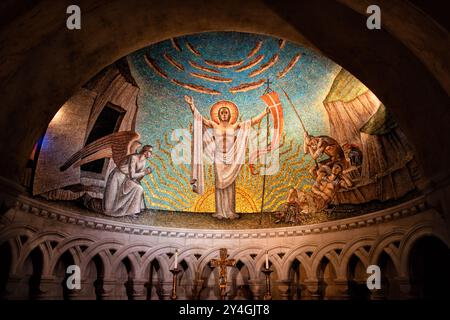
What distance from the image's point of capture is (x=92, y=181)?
30.5 feet

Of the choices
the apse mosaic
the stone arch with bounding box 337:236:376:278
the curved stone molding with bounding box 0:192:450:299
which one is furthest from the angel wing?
the stone arch with bounding box 337:236:376:278

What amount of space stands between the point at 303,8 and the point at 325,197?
5663mm

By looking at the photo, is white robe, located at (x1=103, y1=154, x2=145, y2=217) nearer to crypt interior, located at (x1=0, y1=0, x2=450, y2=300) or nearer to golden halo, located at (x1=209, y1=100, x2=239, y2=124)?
crypt interior, located at (x1=0, y1=0, x2=450, y2=300)

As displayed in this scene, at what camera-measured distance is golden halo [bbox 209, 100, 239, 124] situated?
1046 cm

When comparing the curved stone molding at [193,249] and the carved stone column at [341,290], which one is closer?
the curved stone molding at [193,249]

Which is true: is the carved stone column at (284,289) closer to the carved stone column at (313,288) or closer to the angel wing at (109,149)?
the carved stone column at (313,288)

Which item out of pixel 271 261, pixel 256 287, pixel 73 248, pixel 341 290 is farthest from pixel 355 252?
pixel 73 248

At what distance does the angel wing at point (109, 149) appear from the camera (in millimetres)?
8828

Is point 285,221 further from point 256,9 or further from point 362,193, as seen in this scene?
point 256,9

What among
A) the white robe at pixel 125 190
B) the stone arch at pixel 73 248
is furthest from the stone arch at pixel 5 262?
the white robe at pixel 125 190

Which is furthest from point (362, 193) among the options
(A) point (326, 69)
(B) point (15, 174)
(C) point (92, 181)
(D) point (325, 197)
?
(B) point (15, 174)

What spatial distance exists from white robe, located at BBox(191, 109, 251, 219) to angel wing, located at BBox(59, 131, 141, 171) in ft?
6.04

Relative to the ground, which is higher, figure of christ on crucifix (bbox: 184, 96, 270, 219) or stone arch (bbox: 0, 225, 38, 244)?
figure of christ on crucifix (bbox: 184, 96, 270, 219)

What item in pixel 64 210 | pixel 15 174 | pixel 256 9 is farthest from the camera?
pixel 64 210
